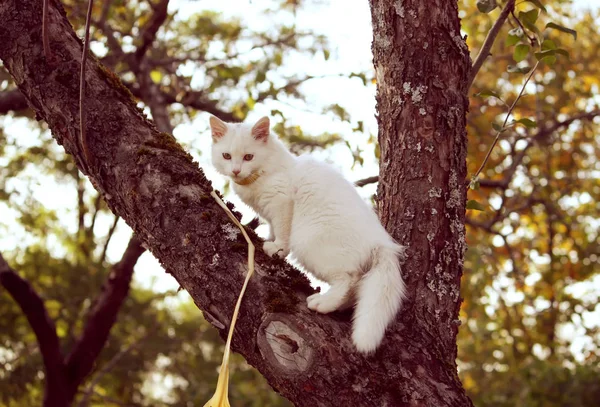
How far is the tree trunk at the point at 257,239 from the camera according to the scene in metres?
1.93

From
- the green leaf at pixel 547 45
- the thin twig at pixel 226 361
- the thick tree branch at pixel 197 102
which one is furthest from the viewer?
the thick tree branch at pixel 197 102

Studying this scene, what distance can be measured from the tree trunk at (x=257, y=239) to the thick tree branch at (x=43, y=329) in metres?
2.52

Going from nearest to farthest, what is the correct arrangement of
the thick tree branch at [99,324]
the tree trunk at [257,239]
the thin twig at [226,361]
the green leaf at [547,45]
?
the thin twig at [226,361] < the tree trunk at [257,239] < the green leaf at [547,45] < the thick tree branch at [99,324]

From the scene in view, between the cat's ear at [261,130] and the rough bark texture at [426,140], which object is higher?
the cat's ear at [261,130]

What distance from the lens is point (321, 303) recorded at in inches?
82.4

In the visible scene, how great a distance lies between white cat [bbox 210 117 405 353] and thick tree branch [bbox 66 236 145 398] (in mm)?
2173

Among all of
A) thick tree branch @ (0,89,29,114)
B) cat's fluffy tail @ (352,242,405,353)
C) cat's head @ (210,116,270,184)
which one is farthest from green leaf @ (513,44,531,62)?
thick tree branch @ (0,89,29,114)

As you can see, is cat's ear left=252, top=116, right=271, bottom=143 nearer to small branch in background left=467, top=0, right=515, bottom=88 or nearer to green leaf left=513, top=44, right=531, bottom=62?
small branch in background left=467, top=0, right=515, bottom=88

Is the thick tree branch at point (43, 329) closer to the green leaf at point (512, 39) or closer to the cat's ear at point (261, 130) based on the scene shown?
the cat's ear at point (261, 130)

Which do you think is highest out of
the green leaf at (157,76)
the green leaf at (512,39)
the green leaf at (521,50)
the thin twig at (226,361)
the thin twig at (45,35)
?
the green leaf at (157,76)

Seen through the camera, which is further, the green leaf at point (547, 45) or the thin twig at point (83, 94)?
the green leaf at point (547, 45)

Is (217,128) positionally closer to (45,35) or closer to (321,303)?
(45,35)

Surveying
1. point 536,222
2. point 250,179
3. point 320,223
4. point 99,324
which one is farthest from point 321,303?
point 536,222

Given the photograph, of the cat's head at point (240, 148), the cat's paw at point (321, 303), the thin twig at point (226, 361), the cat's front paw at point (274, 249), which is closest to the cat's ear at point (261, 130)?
the cat's head at point (240, 148)
